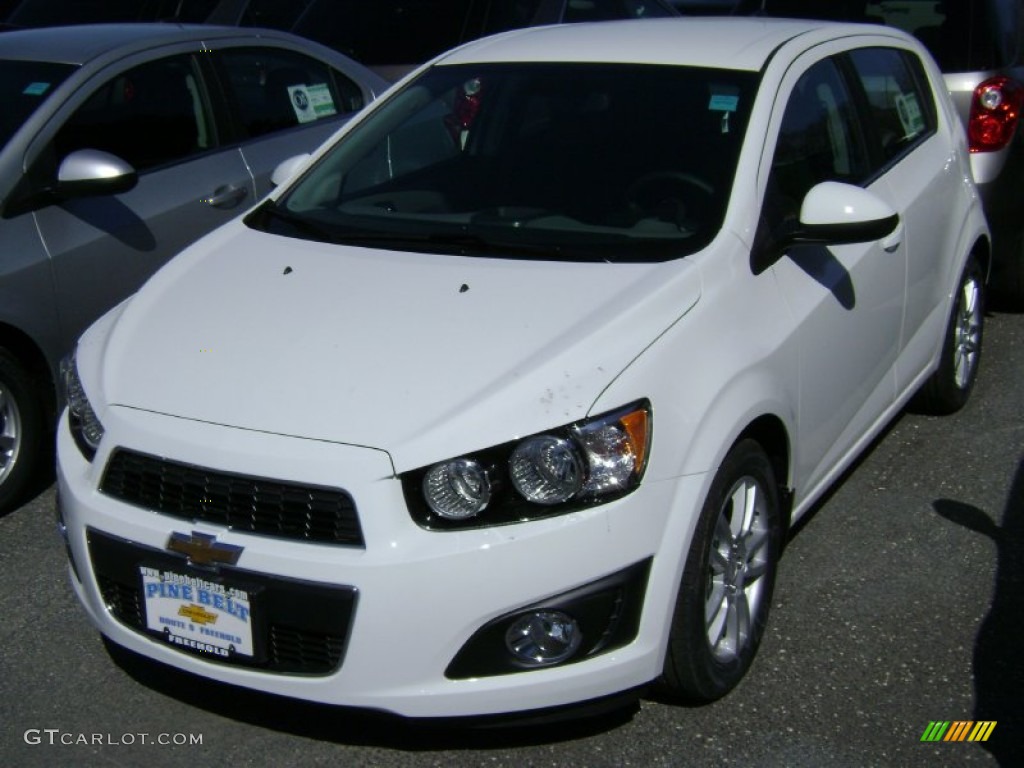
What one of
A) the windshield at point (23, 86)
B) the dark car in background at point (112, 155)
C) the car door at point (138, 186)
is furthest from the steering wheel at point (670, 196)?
the windshield at point (23, 86)

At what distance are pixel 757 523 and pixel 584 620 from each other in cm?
81

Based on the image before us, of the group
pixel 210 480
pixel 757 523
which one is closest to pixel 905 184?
pixel 757 523

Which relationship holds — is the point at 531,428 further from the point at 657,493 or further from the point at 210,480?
the point at 210,480

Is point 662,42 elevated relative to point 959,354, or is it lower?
elevated

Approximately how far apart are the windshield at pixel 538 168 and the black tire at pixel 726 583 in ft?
2.11

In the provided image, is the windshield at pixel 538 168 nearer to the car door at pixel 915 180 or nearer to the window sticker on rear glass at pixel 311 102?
the car door at pixel 915 180

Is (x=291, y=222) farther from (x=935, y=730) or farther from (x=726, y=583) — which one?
(x=935, y=730)

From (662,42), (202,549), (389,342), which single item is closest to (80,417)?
(202,549)

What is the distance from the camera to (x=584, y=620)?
3.29 m

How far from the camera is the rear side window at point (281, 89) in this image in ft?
20.4

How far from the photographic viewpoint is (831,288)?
4242 mm

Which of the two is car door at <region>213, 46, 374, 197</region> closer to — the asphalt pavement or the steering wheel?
the asphalt pavement

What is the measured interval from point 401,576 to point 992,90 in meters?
4.77

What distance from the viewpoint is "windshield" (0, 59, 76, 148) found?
5402 millimetres
